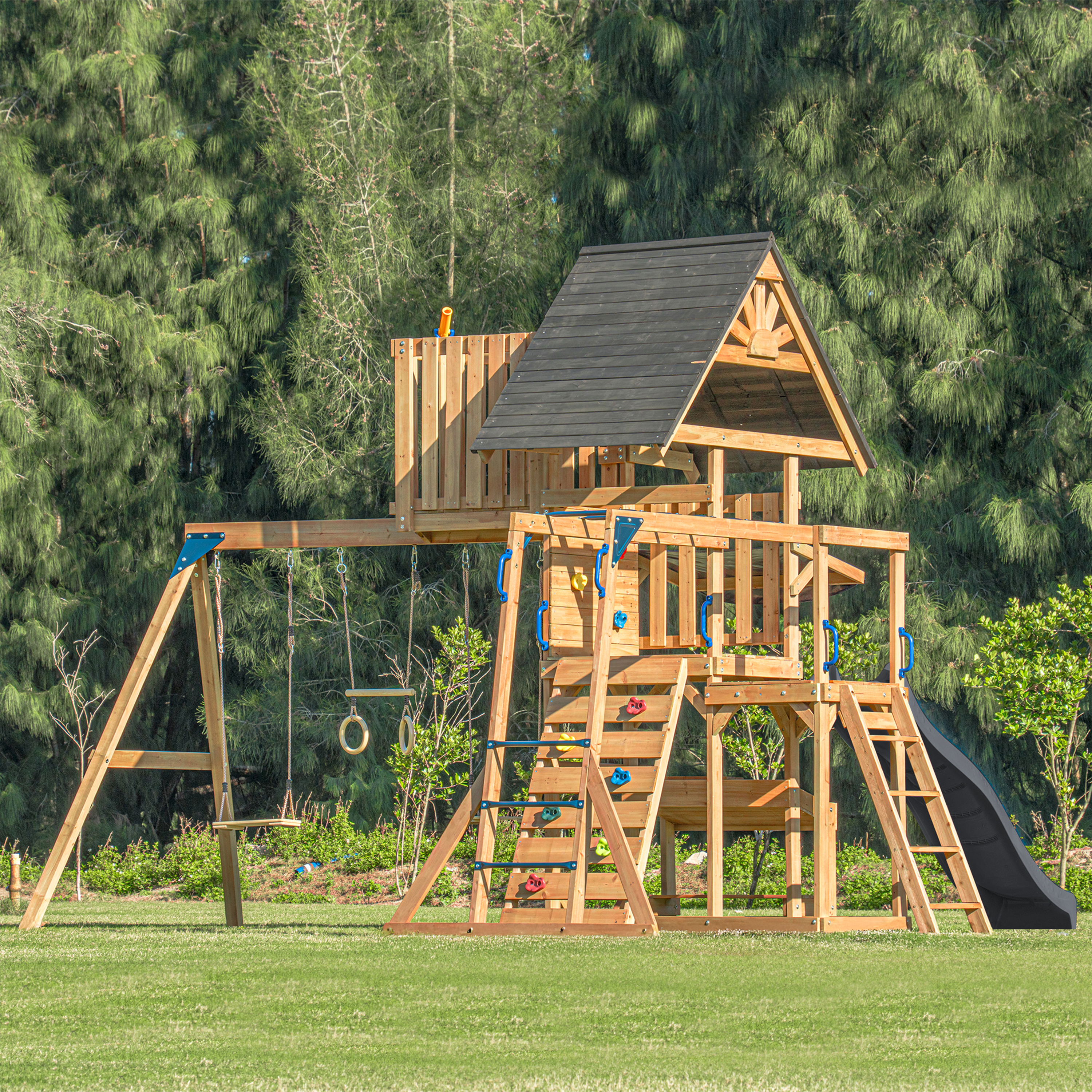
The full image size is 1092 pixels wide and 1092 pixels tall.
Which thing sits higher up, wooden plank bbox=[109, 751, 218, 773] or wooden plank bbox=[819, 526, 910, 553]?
wooden plank bbox=[819, 526, 910, 553]

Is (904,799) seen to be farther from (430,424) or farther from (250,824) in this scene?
(250,824)

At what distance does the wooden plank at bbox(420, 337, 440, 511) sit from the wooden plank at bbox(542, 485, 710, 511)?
855 millimetres

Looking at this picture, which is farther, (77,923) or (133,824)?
(133,824)

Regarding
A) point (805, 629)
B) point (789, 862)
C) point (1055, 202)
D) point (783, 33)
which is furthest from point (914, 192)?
point (789, 862)

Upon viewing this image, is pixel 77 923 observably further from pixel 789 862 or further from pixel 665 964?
pixel 665 964

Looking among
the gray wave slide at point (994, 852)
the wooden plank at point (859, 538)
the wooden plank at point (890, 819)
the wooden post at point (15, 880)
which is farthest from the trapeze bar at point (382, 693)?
the wooden post at point (15, 880)

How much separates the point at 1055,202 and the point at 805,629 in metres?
6.42

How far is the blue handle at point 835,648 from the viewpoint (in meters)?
12.0

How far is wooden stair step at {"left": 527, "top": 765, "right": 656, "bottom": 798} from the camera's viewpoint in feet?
35.7

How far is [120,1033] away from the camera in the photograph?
6.05 metres

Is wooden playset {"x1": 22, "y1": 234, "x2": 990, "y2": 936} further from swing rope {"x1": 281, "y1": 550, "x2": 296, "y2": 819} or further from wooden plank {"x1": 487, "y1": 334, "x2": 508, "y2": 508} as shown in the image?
swing rope {"x1": 281, "y1": 550, "x2": 296, "y2": 819}

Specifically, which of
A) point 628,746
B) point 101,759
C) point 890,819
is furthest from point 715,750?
point 101,759

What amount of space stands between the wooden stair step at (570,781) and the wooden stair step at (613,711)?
14.5 inches

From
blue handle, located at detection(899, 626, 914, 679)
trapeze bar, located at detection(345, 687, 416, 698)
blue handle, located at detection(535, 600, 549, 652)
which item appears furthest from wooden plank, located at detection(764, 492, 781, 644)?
trapeze bar, located at detection(345, 687, 416, 698)
